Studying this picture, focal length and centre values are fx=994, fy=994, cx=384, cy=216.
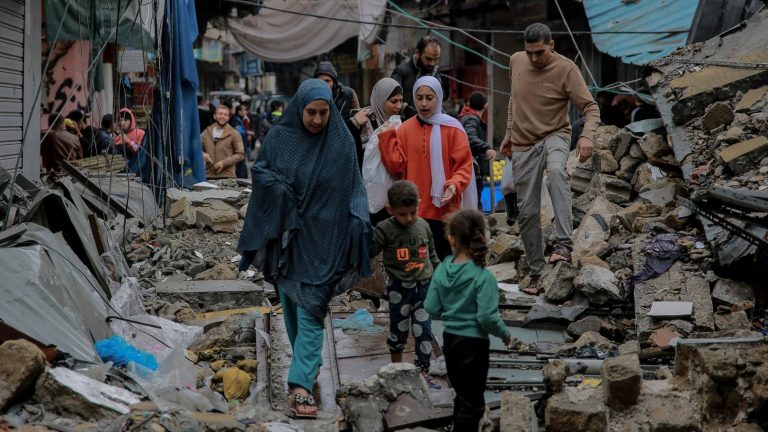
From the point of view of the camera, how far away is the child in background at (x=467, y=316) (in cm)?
424

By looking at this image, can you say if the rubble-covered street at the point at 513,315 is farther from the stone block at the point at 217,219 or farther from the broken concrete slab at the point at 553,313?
the stone block at the point at 217,219

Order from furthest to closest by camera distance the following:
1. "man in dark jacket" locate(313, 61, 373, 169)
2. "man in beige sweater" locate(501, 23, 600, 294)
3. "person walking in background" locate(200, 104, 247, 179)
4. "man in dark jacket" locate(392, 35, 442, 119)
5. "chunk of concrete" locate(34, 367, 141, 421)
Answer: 1. "person walking in background" locate(200, 104, 247, 179)
2. "man in dark jacket" locate(392, 35, 442, 119)
3. "man in dark jacket" locate(313, 61, 373, 169)
4. "man in beige sweater" locate(501, 23, 600, 294)
5. "chunk of concrete" locate(34, 367, 141, 421)

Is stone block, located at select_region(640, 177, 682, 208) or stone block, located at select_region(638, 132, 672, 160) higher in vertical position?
stone block, located at select_region(638, 132, 672, 160)

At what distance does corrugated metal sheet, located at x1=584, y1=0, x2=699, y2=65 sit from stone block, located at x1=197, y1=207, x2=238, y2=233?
5.13 metres

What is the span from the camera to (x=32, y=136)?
1065 cm

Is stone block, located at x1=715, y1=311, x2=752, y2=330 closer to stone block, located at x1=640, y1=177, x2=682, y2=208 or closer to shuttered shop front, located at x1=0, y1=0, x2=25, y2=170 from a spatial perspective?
stone block, located at x1=640, y1=177, x2=682, y2=208

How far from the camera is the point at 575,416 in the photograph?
4336 mm

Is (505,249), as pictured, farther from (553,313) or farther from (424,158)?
(424,158)

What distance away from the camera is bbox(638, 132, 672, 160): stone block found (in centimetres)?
893

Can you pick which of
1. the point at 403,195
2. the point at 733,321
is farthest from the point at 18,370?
the point at 733,321

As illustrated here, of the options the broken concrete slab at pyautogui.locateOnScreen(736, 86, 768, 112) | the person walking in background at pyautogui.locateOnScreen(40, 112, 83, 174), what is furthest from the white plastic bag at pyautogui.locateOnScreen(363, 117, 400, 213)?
the person walking in background at pyautogui.locateOnScreen(40, 112, 83, 174)

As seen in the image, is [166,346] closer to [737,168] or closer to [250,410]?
[250,410]

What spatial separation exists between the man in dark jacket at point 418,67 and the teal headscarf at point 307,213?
8.29 feet

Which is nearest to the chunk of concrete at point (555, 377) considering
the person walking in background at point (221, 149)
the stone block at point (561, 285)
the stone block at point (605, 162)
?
the stone block at point (561, 285)
